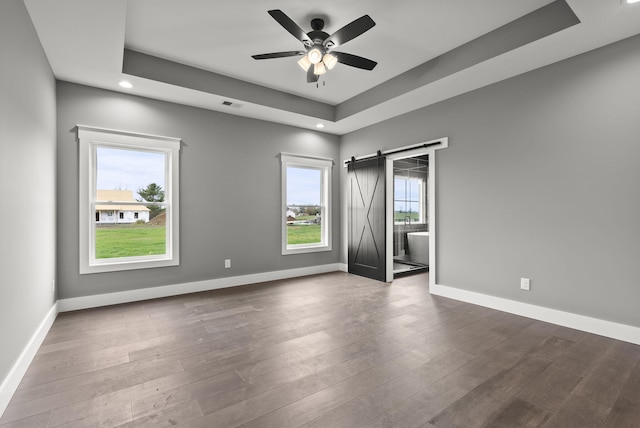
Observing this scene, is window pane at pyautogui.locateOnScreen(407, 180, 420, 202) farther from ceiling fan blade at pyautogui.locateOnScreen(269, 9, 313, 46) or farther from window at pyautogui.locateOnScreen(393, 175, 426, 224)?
ceiling fan blade at pyautogui.locateOnScreen(269, 9, 313, 46)

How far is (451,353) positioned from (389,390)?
0.83 m

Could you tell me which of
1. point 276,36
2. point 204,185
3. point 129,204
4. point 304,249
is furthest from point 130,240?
point 276,36

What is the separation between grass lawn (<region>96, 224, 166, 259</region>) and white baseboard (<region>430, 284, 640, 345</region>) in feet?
13.4

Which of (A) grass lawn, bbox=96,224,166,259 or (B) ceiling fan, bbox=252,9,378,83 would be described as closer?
(B) ceiling fan, bbox=252,9,378,83

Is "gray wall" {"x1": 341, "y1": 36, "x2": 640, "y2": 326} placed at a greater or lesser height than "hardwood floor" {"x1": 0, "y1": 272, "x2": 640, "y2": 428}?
greater

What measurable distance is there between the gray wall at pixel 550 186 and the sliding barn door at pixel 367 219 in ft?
3.64

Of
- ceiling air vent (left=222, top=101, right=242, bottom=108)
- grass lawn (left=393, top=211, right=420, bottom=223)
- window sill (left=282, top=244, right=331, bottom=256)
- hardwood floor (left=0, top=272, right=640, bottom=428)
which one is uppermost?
ceiling air vent (left=222, top=101, right=242, bottom=108)

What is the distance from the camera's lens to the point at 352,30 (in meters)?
2.60

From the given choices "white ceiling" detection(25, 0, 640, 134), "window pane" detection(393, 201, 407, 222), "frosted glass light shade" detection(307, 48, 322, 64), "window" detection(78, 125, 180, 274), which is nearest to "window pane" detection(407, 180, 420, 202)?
"window pane" detection(393, 201, 407, 222)

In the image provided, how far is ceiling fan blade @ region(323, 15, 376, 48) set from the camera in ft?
8.05

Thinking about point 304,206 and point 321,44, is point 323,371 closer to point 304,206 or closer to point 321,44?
point 321,44

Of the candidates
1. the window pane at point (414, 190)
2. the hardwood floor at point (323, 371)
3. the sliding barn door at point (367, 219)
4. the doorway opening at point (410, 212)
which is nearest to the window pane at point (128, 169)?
the hardwood floor at point (323, 371)

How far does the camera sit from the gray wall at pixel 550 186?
9.21 feet

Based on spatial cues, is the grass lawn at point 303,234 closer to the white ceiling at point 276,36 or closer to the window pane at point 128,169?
the window pane at point 128,169
